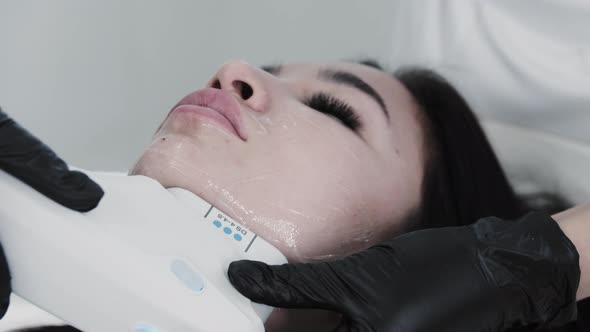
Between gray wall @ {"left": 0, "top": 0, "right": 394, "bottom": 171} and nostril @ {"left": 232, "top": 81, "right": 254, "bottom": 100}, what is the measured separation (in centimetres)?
80

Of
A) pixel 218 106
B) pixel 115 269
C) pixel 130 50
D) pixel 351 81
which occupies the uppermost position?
pixel 351 81

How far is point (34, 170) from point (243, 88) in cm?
47

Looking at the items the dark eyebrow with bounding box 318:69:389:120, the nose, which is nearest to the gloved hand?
the nose

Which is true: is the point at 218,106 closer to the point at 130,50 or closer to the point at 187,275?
the point at 187,275

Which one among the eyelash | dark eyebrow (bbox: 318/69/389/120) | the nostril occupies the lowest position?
the nostril

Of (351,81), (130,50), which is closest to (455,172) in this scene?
(351,81)

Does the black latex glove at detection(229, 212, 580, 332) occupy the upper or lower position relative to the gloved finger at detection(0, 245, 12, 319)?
upper

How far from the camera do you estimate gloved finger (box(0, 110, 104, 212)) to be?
57 centimetres

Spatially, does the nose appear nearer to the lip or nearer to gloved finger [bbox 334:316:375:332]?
the lip

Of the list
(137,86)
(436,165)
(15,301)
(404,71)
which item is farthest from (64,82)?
(436,165)

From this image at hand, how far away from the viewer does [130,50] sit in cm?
180

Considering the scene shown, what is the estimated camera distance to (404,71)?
134cm

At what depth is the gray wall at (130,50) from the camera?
1674mm

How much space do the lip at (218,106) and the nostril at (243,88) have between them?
1.8 inches
